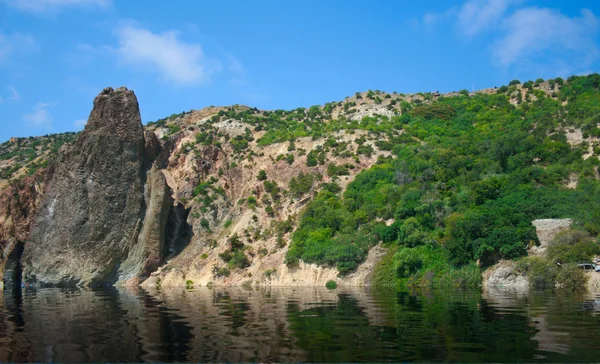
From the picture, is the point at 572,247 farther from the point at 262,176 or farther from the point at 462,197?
the point at 262,176

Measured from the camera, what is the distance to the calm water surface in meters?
11.5

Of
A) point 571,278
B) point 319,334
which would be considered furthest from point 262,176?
point 319,334

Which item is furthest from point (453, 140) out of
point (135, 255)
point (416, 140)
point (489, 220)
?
point (135, 255)

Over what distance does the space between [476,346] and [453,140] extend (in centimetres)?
6077

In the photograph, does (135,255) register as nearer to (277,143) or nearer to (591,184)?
(277,143)

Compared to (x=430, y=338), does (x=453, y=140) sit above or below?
above

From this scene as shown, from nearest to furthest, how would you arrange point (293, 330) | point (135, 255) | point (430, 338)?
point (430, 338) → point (293, 330) → point (135, 255)

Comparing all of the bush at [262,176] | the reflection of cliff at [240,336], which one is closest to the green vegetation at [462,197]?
the bush at [262,176]

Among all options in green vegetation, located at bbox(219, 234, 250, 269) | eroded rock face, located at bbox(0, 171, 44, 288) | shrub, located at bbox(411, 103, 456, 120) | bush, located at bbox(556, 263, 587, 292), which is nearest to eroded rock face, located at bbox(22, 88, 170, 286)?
eroded rock face, located at bbox(0, 171, 44, 288)

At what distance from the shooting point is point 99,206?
62.8m

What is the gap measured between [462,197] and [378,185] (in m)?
13.9

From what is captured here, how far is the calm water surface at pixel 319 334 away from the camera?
11.5 m

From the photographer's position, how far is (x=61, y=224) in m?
62.2

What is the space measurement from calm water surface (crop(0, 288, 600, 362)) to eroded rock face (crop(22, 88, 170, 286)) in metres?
40.2
